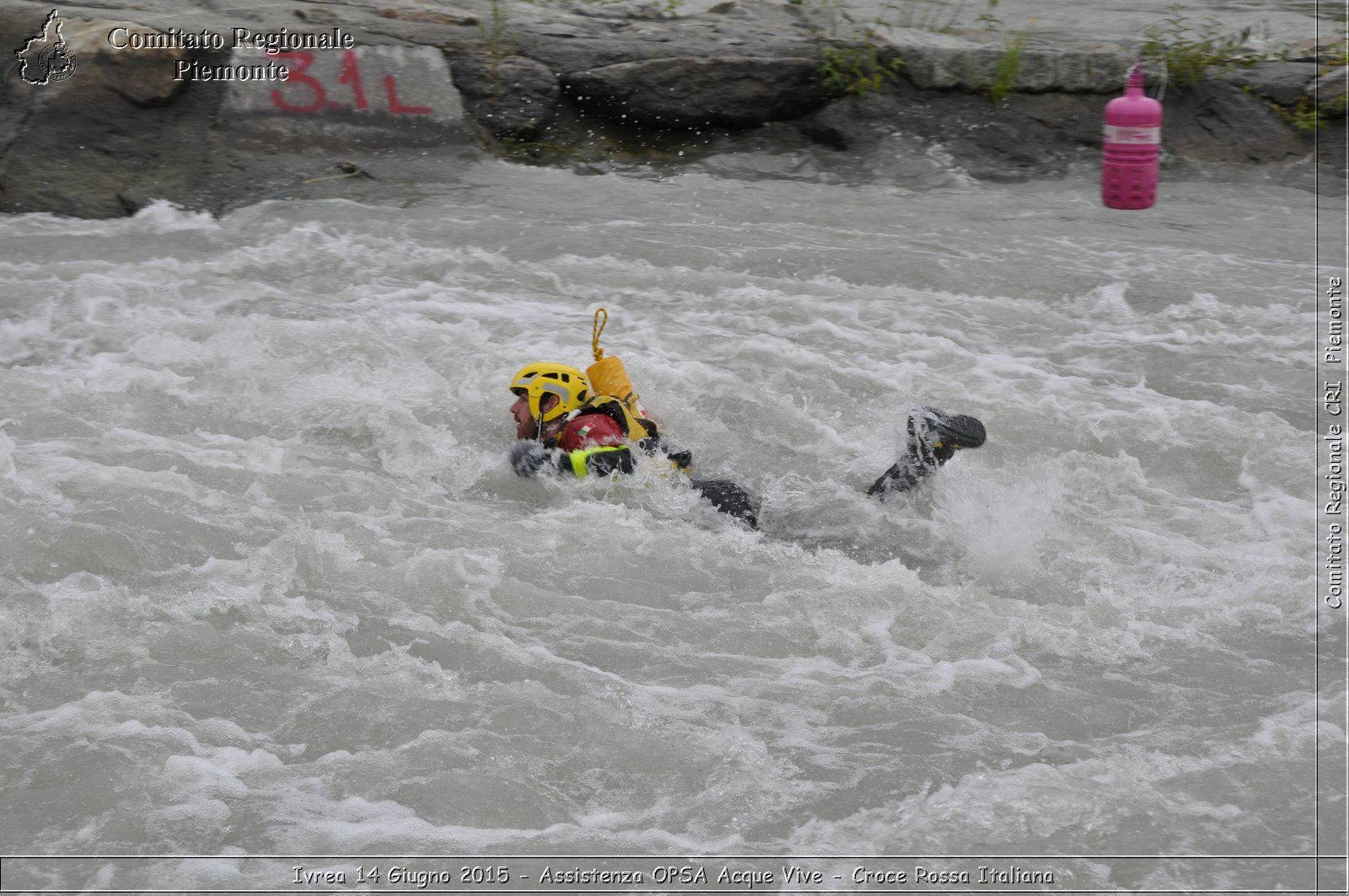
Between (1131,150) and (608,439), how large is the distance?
480 centimetres

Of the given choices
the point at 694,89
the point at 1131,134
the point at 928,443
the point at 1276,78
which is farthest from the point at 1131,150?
the point at 928,443

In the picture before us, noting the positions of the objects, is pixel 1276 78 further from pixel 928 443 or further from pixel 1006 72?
pixel 928 443

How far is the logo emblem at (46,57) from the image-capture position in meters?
8.20

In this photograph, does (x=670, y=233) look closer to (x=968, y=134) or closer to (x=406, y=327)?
(x=406, y=327)

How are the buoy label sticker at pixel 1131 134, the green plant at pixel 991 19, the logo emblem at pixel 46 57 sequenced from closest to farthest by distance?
the buoy label sticker at pixel 1131 134
the logo emblem at pixel 46 57
the green plant at pixel 991 19

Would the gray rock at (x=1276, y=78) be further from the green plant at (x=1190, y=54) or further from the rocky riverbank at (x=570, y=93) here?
the green plant at (x=1190, y=54)

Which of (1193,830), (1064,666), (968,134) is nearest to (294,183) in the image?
(968,134)

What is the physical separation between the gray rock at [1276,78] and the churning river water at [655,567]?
217cm

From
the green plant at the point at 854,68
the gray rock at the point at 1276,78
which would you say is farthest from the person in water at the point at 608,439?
the gray rock at the point at 1276,78

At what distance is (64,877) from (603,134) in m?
6.86

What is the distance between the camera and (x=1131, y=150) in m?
7.98

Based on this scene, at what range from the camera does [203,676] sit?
153 inches

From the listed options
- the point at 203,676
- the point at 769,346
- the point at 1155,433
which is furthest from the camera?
the point at 769,346

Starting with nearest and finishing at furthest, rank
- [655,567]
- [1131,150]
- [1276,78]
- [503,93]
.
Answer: [655,567]
[1131,150]
[503,93]
[1276,78]
